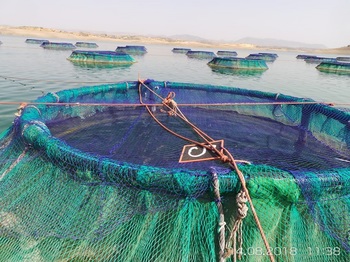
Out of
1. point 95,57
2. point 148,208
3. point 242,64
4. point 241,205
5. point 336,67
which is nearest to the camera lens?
point 241,205

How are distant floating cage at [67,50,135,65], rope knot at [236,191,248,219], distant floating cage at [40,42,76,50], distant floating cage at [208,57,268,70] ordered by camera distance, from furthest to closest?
distant floating cage at [40,42,76,50], distant floating cage at [208,57,268,70], distant floating cage at [67,50,135,65], rope knot at [236,191,248,219]

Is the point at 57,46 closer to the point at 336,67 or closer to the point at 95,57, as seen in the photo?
the point at 95,57

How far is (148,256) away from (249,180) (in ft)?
3.80

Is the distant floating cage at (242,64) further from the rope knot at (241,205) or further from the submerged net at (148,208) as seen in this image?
the rope knot at (241,205)

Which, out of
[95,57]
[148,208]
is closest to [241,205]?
[148,208]

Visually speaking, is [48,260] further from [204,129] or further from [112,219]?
[204,129]

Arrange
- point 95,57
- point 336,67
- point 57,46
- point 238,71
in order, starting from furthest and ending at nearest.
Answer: point 57,46 < point 336,67 < point 238,71 < point 95,57

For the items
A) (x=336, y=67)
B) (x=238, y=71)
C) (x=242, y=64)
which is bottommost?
(x=238, y=71)

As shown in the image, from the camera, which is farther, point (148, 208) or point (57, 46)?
point (57, 46)

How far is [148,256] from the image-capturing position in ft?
7.62

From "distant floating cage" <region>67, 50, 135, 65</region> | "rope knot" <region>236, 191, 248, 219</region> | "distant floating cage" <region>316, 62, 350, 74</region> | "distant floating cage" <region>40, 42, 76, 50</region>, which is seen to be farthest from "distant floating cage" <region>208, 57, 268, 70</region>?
"rope knot" <region>236, 191, 248, 219</region>

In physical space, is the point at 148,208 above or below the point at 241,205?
below

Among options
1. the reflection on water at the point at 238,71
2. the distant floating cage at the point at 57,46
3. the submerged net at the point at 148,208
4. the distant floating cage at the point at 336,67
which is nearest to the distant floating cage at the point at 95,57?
the reflection on water at the point at 238,71

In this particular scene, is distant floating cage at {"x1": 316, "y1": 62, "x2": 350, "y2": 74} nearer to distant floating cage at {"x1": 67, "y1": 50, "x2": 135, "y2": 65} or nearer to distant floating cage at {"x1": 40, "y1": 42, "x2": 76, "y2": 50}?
distant floating cage at {"x1": 67, "y1": 50, "x2": 135, "y2": 65}
